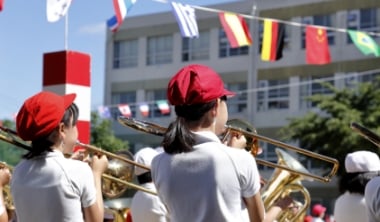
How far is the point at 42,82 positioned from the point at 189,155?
2981 mm

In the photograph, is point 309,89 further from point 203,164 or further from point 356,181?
point 203,164

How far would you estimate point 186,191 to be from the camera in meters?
2.93

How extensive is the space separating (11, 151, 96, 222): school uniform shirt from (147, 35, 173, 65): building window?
97.6 ft

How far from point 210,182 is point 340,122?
19.8 meters

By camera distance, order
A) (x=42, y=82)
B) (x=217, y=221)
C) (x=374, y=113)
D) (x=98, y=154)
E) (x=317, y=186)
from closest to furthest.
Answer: (x=217, y=221) < (x=98, y=154) < (x=42, y=82) < (x=374, y=113) < (x=317, y=186)

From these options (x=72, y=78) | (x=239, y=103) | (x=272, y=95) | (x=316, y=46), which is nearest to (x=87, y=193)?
(x=72, y=78)

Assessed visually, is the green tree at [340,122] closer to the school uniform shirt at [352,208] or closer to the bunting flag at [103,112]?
the bunting flag at [103,112]

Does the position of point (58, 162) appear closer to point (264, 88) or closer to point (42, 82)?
point (42, 82)

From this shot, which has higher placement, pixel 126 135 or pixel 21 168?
pixel 21 168

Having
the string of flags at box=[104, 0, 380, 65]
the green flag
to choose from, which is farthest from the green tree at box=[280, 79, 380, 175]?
the string of flags at box=[104, 0, 380, 65]

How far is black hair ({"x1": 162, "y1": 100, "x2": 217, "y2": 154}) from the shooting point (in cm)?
294

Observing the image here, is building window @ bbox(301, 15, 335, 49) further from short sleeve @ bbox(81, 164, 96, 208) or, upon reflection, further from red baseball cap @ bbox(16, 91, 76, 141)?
short sleeve @ bbox(81, 164, 96, 208)

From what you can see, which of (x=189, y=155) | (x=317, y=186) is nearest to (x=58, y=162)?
(x=189, y=155)

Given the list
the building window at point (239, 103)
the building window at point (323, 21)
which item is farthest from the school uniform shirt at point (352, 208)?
the building window at point (239, 103)
